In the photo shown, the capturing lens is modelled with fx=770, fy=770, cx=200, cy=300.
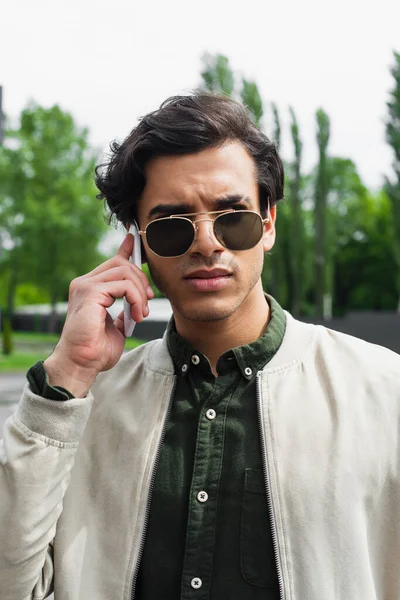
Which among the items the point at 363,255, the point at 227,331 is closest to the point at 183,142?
the point at 227,331

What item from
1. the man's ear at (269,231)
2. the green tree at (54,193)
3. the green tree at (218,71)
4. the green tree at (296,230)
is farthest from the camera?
the green tree at (54,193)

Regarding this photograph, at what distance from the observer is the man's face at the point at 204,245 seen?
2.02m

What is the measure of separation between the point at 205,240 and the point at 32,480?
2.44ft

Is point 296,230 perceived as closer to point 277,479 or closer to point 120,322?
point 120,322

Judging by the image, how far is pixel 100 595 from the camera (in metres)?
1.94

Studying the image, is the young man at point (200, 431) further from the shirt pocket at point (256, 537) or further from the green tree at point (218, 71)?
the green tree at point (218, 71)

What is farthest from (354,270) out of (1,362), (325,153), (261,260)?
(261,260)

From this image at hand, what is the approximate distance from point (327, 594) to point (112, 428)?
69cm

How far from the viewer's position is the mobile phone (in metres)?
2.11

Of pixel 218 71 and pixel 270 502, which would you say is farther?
pixel 218 71

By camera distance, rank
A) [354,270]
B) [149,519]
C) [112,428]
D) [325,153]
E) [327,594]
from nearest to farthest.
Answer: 1. [327,594]
2. [149,519]
3. [112,428]
4. [325,153]
5. [354,270]

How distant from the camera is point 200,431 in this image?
6.42 ft

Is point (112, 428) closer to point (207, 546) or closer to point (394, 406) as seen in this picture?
point (207, 546)

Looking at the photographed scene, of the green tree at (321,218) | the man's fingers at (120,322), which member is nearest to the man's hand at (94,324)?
the man's fingers at (120,322)
